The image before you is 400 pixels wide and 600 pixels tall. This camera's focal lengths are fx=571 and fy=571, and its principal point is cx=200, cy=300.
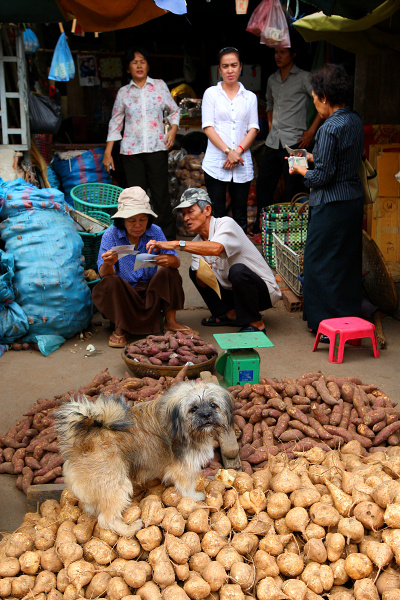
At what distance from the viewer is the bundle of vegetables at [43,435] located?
305 cm

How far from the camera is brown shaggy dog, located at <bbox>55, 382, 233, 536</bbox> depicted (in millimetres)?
2297

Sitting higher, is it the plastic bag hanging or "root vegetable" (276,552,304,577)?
the plastic bag hanging

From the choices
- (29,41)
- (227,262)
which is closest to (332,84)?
(227,262)

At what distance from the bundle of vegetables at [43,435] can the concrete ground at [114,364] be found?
0.94 ft

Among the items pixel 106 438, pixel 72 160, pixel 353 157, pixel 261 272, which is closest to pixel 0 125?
pixel 72 160

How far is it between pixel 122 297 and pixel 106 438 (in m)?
2.68

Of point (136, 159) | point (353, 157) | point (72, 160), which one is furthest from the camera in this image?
point (72, 160)

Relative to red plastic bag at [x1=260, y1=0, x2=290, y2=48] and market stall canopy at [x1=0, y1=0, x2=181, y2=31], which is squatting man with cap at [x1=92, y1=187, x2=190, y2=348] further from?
red plastic bag at [x1=260, y1=0, x2=290, y2=48]

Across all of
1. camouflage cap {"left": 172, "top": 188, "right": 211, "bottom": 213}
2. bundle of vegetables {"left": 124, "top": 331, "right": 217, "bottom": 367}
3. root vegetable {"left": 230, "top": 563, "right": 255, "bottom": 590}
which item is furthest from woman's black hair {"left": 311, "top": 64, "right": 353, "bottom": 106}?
root vegetable {"left": 230, "top": 563, "right": 255, "bottom": 590}

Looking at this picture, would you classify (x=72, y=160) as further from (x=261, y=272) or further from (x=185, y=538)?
(x=185, y=538)

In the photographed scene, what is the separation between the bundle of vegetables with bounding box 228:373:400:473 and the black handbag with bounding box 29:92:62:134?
4746 millimetres

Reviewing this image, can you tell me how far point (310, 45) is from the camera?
809 cm

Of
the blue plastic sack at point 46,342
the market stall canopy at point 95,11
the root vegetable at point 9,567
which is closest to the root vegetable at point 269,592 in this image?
the root vegetable at point 9,567

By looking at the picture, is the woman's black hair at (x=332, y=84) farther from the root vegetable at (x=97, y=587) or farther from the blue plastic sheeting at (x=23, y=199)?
the root vegetable at (x=97, y=587)
